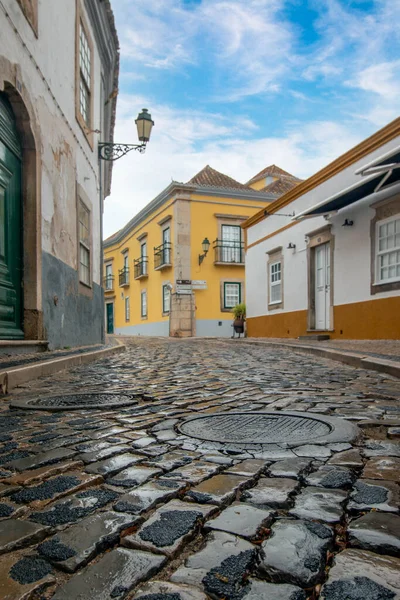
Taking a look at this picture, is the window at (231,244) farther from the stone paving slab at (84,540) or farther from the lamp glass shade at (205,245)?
the stone paving slab at (84,540)

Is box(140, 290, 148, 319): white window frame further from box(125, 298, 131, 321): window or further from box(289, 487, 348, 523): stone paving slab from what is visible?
box(289, 487, 348, 523): stone paving slab

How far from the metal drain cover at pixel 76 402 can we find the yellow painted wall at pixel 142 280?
22.2m

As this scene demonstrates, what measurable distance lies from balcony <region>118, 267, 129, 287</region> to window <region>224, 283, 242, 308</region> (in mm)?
10467

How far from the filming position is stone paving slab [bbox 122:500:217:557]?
1369mm

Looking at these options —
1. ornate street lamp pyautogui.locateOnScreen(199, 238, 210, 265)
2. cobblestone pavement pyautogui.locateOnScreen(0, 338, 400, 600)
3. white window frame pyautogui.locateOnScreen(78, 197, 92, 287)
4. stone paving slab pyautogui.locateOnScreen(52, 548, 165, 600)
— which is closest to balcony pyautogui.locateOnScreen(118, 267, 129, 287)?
ornate street lamp pyautogui.locateOnScreen(199, 238, 210, 265)

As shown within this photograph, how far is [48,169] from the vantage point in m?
7.53

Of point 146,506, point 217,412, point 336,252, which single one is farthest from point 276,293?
point 146,506

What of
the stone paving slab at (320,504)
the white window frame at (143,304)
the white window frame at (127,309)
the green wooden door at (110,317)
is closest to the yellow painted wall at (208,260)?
the white window frame at (143,304)

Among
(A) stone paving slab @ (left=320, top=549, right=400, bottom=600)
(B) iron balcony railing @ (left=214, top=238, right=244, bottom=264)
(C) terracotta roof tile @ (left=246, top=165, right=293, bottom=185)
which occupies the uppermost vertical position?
(C) terracotta roof tile @ (left=246, top=165, right=293, bottom=185)

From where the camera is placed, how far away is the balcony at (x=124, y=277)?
113 ft

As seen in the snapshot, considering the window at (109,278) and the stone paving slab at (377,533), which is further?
the window at (109,278)

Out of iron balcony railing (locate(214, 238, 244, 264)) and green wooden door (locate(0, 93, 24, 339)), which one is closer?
green wooden door (locate(0, 93, 24, 339))

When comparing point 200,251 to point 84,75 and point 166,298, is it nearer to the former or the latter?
point 166,298

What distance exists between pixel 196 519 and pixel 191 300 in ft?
76.7
